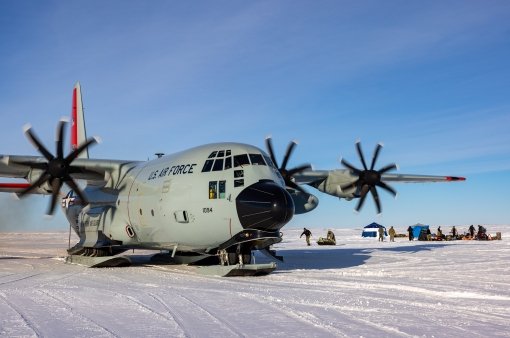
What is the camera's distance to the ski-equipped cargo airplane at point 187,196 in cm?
1311

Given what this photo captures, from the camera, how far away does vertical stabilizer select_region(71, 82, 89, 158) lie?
26550mm

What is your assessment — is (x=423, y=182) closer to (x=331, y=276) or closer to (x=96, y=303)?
(x=331, y=276)

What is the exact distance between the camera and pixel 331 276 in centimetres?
1308

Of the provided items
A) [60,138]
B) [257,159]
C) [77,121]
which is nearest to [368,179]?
[257,159]

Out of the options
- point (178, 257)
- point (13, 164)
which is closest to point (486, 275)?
point (178, 257)

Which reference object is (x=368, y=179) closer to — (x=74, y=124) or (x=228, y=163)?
(x=228, y=163)

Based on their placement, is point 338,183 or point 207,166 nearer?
point 207,166

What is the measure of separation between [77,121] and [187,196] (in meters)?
15.0

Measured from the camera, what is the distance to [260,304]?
8320mm

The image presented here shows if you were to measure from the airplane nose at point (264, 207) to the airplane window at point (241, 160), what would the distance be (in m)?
0.92

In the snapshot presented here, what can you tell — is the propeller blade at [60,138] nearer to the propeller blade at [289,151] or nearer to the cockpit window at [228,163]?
the cockpit window at [228,163]

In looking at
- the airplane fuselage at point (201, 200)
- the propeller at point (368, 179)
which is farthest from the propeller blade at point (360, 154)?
the airplane fuselage at point (201, 200)

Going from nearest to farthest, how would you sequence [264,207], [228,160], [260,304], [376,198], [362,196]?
[260,304] → [264,207] → [228,160] → [362,196] → [376,198]

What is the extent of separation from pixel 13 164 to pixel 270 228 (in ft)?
33.4
